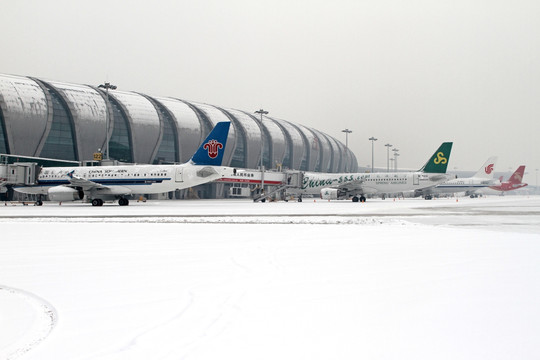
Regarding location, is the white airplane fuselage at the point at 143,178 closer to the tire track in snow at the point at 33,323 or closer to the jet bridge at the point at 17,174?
the jet bridge at the point at 17,174

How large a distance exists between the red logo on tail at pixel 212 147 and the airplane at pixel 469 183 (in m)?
51.4

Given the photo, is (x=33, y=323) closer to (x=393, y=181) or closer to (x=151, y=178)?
(x=151, y=178)

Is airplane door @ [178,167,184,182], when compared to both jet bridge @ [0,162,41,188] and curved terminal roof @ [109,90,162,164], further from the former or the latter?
curved terminal roof @ [109,90,162,164]

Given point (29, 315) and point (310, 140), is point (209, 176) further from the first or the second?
point (310, 140)

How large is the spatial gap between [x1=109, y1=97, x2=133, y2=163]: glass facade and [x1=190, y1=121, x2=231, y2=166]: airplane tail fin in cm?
3732

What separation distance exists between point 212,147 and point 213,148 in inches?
5.1

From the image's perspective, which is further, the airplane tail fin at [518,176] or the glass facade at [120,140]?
the airplane tail fin at [518,176]

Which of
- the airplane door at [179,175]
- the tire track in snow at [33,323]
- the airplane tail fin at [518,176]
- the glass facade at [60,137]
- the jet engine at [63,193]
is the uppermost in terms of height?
the glass facade at [60,137]

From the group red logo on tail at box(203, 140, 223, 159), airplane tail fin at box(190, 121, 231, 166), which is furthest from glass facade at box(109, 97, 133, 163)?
red logo on tail at box(203, 140, 223, 159)

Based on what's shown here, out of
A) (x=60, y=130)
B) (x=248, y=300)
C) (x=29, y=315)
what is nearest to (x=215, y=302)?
(x=248, y=300)

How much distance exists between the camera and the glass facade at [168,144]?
78.6m

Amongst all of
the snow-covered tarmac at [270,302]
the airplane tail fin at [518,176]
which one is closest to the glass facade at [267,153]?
the airplane tail fin at [518,176]

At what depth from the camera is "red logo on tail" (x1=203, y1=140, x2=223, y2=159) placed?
4066 cm

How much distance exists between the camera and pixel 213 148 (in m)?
40.7
